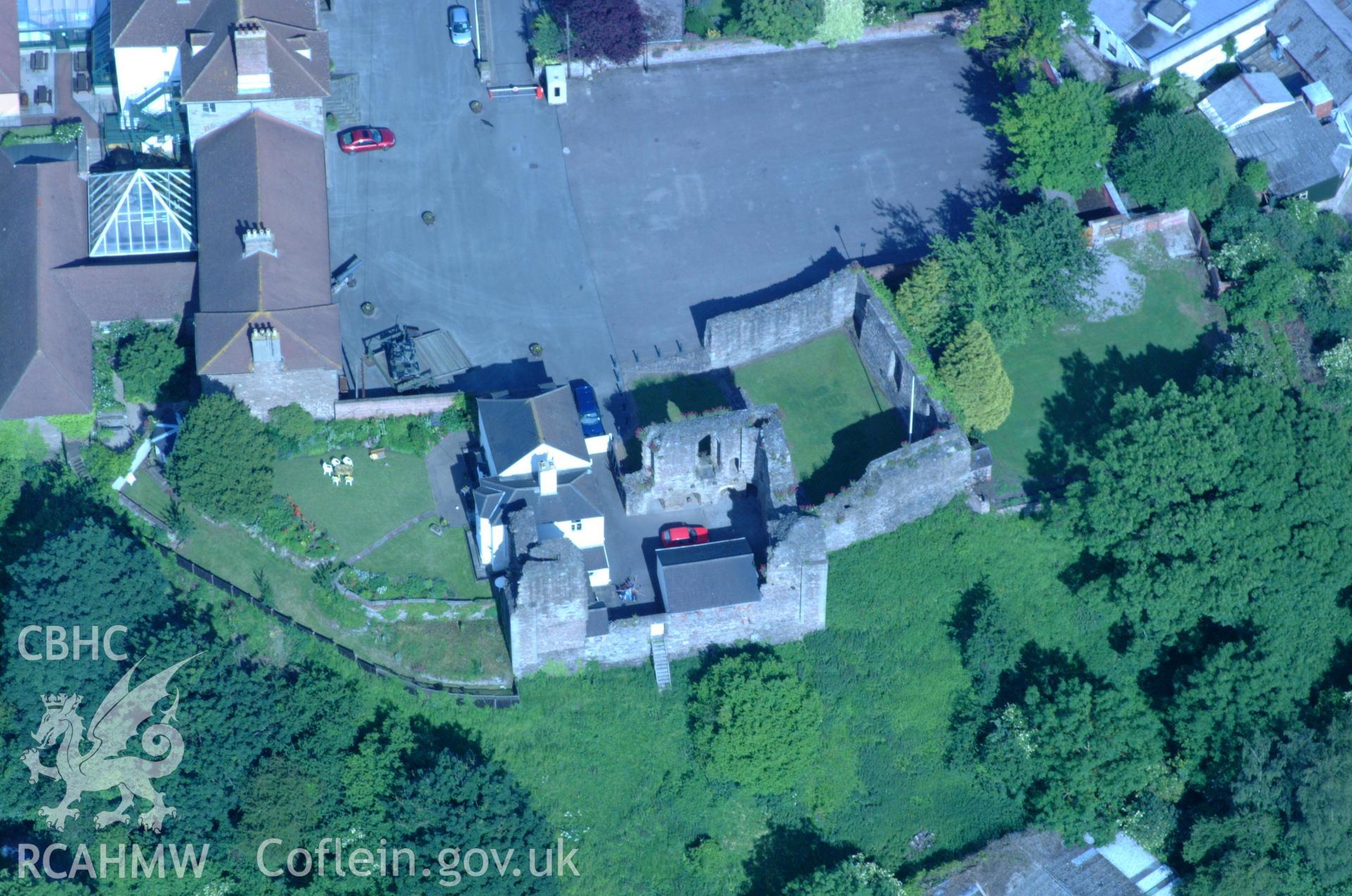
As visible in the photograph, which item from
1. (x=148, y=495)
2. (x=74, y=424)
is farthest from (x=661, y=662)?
(x=74, y=424)

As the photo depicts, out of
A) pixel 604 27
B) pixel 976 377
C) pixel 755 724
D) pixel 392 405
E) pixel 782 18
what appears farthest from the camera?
pixel 782 18

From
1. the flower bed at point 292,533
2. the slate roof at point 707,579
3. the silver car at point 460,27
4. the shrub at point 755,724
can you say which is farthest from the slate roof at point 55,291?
the shrub at point 755,724

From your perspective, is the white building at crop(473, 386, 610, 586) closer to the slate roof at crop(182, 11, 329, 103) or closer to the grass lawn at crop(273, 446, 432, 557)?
the grass lawn at crop(273, 446, 432, 557)

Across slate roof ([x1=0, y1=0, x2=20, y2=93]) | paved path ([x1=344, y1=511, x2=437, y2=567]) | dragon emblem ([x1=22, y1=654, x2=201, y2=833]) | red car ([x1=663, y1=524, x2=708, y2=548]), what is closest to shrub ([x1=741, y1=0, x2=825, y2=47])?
red car ([x1=663, y1=524, x2=708, y2=548])

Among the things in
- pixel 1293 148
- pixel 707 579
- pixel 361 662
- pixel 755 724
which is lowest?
pixel 361 662

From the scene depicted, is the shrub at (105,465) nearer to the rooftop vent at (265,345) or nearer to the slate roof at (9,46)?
the rooftop vent at (265,345)

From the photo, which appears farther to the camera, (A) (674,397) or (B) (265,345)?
(A) (674,397)

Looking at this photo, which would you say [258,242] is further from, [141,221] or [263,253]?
[141,221]
